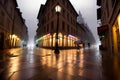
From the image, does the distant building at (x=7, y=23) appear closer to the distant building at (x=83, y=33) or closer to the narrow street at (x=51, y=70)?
the narrow street at (x=51, y=70)

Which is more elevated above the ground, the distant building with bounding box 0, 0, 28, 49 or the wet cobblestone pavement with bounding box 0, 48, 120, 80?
the distant building with bounding box 0, 0, 28, 49

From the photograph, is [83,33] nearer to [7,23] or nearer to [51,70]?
[7,23]

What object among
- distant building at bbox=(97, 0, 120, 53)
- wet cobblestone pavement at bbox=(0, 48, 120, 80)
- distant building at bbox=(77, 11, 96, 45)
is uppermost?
distant building at bbox=(77, 11, 96, 45)

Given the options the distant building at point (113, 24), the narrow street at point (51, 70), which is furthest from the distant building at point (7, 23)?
the distant building at point (113, 24)

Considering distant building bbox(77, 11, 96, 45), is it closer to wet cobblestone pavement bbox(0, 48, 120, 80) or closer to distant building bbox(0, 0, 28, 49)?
distant building bbox(0, 0, 28, 49)

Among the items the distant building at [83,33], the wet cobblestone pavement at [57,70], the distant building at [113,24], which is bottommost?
the wet cobblestone pavement at [57,70]

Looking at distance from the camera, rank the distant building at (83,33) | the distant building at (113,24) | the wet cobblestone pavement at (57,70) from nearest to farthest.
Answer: the wet cobblestone pavement at (57,70) < the distant building at (113,24) < the distant building at (83,33)

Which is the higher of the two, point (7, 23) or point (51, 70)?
point (7, 23)

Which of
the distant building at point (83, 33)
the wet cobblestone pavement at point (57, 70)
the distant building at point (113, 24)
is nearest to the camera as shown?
the wet cobblestone pavement at point (57, 70)

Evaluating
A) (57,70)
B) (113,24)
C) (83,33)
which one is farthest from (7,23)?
(83,33)

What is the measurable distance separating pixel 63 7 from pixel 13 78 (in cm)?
2895

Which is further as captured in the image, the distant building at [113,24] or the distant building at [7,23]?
the distant building at [7,23]

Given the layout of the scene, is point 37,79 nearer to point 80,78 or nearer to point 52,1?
point 80,78

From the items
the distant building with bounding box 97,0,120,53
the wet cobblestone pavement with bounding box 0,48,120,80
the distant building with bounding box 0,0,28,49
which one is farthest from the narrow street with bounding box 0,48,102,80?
the distant building with bounding box 0,0,28,49
